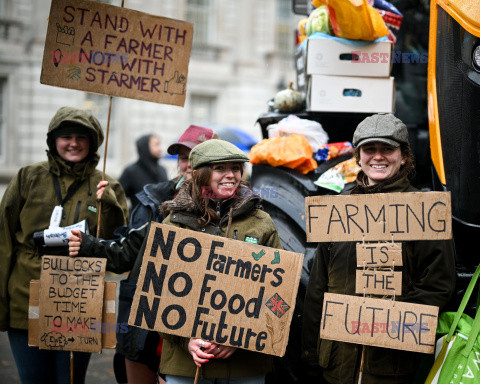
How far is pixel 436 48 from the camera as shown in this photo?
3400mm

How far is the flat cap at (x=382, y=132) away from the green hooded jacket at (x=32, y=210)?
61.4 inches

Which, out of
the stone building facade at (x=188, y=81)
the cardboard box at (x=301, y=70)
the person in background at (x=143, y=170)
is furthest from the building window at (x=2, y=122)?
the cardboard box at (x=301, y=70)

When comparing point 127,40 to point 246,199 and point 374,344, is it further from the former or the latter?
point 374,344

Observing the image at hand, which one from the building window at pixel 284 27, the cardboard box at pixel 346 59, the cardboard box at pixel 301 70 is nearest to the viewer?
the cardboard box at pixel 346 59

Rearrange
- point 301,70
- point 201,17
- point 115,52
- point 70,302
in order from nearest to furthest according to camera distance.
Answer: point 70,302
point 115,52
point 301,70
point 201,17

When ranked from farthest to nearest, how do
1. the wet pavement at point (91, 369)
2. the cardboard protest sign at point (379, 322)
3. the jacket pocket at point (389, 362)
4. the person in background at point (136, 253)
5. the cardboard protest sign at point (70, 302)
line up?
1. the wet pavement at point (91, 369)
2. the person in background at point (136, 253)
3. the cardboard protest sign at point (70, 302)
4. the jacket pocket at point (389, 362)
5. the cardboard protest sign at point (379, 322)

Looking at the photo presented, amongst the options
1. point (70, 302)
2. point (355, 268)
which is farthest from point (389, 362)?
point (70, 302)

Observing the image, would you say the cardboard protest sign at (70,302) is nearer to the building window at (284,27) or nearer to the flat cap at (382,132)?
the flat cap at (382,132)

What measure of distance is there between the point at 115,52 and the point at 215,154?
1004 millimetres

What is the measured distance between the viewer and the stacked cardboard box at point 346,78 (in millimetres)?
3961

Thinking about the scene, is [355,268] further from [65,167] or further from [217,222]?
[65,167]

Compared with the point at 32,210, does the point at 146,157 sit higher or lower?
higher

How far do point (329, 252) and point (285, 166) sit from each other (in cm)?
106

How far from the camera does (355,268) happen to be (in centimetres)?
281
